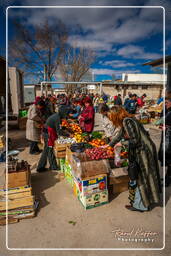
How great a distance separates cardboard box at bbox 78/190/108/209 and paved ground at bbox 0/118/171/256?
8 cm

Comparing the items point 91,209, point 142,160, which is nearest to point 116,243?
point 91,209

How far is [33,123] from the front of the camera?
5.36 metres

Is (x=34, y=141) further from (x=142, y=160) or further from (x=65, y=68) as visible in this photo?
(x=65, y=68)

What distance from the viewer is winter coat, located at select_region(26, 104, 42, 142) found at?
17.5 feet

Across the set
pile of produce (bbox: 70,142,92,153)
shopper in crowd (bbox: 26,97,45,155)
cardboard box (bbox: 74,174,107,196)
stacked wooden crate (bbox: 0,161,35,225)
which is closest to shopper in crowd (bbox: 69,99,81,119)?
shopper in crowd (bbox: 26,97,45,155)

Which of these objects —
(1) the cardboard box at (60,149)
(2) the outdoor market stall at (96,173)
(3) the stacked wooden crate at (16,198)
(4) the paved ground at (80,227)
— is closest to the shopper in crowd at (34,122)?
(1) the cardboard box at (60,149)

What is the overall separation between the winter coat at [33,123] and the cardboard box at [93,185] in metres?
2.96

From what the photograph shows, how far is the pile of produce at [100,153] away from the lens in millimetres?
3301

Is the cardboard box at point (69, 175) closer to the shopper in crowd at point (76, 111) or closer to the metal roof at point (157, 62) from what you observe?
the shopper in crowd at point (76, 111)

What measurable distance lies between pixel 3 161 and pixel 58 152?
2050mm

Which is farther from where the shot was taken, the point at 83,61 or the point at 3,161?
the point at 83,61

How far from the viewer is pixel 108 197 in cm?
348

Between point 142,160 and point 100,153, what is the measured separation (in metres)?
A: 0.88

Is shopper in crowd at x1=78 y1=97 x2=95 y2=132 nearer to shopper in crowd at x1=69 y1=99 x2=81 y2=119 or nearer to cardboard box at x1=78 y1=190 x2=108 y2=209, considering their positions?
cardboard box at x1=78 y1=190 x2=108 y2=209
